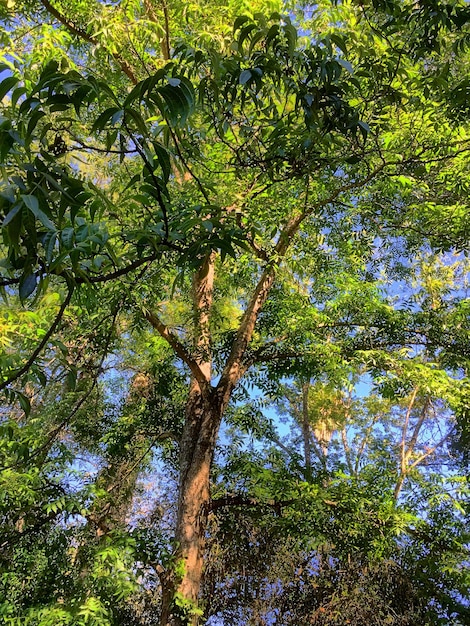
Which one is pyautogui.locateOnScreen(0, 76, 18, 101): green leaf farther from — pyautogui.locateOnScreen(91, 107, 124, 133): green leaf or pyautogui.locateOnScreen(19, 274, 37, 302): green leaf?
pyautogui.locateOnScreen(19, 274, 37, 302): green leaf

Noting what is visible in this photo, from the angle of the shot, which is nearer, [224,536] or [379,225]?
[379,225]

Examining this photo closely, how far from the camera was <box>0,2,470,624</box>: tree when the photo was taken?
115cm

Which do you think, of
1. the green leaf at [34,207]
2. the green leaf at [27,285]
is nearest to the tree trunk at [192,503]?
the green leaf at [27,285]

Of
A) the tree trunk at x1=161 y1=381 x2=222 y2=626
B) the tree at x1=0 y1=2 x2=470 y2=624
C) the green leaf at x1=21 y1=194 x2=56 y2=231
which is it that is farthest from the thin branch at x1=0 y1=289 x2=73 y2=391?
the tree trunk at x1=161 y1=381 x2=222 y2=626

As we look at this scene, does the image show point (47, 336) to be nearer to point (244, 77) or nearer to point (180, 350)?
point (244, 77)

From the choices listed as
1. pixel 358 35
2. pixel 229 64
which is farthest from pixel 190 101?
pixel 358 35

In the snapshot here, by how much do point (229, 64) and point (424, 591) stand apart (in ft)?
14.0

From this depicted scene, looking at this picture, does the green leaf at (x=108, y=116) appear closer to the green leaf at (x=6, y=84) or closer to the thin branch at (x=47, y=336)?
the green leaf at (x=6, y=84)

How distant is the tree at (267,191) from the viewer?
3.76ft

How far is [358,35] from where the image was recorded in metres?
2.31

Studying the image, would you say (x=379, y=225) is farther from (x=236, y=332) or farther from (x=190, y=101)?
(x=190, y=101)

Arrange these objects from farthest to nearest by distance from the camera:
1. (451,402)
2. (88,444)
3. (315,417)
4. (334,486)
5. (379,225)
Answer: (315,417), (88,444), (334,486), (451,402), (379,225)

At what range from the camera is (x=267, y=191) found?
2.62m

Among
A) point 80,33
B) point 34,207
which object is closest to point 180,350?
point 80,33
